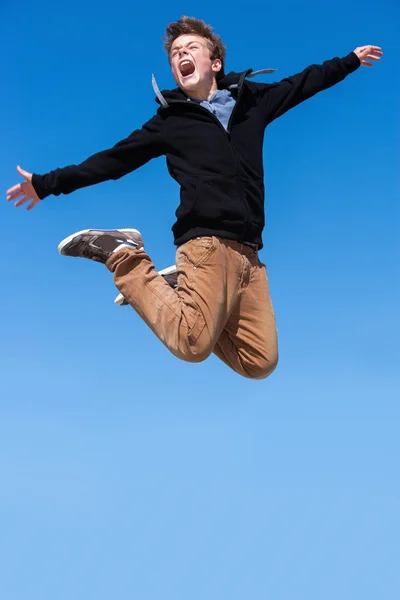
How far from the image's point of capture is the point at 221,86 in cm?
643

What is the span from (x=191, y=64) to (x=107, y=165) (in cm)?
107

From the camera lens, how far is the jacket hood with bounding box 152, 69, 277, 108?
6.17m

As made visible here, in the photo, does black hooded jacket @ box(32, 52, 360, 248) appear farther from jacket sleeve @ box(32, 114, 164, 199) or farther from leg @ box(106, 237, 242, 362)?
leg @ box(106, 237, 242, 362)

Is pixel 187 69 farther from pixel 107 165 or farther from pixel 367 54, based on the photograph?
pixel 367 54

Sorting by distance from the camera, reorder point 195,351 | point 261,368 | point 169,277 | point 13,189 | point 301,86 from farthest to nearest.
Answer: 1. point 169,277
2. point 301,86
3. point 261,368
4. point 13,189
5. point 195,351

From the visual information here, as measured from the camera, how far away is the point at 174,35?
6531 millimetres

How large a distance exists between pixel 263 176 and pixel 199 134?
2.15 ft

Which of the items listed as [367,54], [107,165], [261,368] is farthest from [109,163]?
[367,54]

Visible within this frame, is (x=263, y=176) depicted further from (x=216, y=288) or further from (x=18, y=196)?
(x=18, y=196)

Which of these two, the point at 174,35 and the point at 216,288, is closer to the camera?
the point at 216,288

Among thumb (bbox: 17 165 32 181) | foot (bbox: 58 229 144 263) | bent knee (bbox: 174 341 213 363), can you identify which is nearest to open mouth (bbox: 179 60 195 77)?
foot (bbox: 58 229 144 263)

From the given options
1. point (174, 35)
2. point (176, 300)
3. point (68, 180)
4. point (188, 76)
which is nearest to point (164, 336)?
point (176, 300)

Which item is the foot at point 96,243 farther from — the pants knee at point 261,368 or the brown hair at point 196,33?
the brown hair at point 196,33

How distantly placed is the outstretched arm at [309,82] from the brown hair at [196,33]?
1.56 ft
